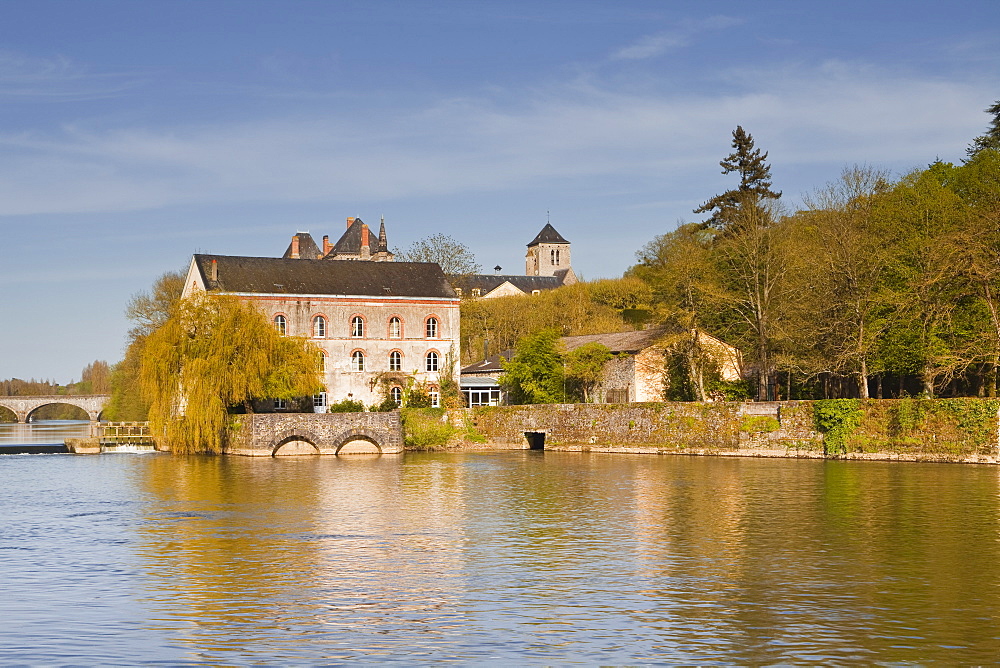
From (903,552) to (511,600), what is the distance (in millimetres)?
7902

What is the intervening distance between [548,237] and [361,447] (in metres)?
112

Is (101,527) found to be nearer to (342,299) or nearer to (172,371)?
(172,371)

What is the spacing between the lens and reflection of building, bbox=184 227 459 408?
2183 inches

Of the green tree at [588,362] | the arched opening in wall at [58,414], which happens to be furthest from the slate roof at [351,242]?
the arched opening in wall at [58,414]

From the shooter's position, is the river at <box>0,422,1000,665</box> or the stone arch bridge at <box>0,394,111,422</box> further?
the stone arch bridge at <box>0,394,111,422</box>

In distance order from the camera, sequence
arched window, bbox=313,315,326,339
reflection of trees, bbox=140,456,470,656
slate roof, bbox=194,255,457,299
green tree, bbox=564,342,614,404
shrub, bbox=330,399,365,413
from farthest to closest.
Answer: arched window, bbox=313,315,326,339 → slate roof, bbox=194,255,457,299 → green tree, bbox=564,342,614,404 → shrub, bbox=330,399,365,413 → reflection of trees, bbox=140,456,470,656

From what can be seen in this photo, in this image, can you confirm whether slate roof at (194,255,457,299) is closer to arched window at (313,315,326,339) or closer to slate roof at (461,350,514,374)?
arched window at (313,315,326,339)

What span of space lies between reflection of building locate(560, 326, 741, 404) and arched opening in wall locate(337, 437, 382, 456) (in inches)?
494

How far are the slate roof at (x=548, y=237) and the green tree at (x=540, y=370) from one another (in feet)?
339

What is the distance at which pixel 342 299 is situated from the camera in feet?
185

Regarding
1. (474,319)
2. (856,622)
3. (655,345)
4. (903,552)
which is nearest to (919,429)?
(655,345)

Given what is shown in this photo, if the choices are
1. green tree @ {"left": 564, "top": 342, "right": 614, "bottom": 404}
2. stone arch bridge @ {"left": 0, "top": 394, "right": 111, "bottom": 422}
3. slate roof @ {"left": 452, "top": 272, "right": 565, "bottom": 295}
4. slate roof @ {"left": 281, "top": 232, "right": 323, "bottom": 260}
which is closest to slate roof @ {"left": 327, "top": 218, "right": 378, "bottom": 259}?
slate roof @ {"left": 281, "top": 232, "right": 323, "bottom": 260}

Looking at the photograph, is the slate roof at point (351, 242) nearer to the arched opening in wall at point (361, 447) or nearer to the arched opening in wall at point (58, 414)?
the arched opening in wall at point (361, 447)

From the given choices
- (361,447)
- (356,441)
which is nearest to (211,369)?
(356,441)
